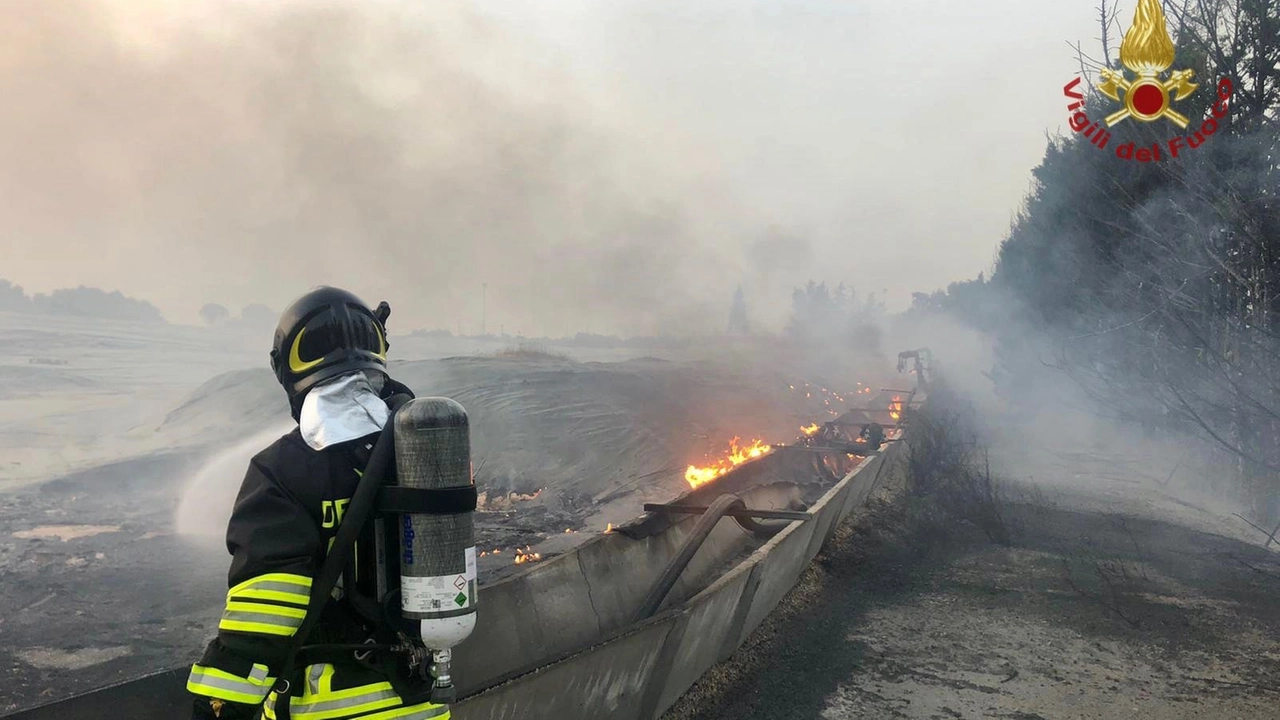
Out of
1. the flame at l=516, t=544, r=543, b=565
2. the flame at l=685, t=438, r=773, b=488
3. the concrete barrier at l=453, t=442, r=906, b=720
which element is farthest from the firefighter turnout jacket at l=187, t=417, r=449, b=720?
the flame at l=685, t=438, r=773, b=488

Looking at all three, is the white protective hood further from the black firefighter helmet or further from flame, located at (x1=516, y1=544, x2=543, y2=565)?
flame, located at (x1=516, y1=544, x2=543, y2=565)

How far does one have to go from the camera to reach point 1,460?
45.5ft

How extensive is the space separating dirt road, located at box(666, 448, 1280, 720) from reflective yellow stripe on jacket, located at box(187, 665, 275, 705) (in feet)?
10.2

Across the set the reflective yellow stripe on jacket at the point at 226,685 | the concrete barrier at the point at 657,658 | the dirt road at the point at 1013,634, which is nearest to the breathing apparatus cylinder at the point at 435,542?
the reflective yellow stripe on jacket at the point at 226,685

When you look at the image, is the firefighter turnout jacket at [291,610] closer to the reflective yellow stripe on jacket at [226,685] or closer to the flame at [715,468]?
the reflective yellow stripe on jacket at [226,685]

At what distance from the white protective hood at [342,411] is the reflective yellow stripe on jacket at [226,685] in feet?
1.89

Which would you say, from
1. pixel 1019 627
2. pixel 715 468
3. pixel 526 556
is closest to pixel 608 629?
pixel 526 556

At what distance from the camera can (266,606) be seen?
186cm

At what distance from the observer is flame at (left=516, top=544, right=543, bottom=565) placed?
8.20m

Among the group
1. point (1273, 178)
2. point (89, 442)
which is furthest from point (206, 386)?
point (1273, 178)

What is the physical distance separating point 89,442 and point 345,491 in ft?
59.3

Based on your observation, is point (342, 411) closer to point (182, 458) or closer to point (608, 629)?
point (608, 629)

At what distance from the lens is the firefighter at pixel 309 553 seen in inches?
73.2

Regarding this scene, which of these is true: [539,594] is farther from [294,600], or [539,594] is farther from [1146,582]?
[1146,582]
